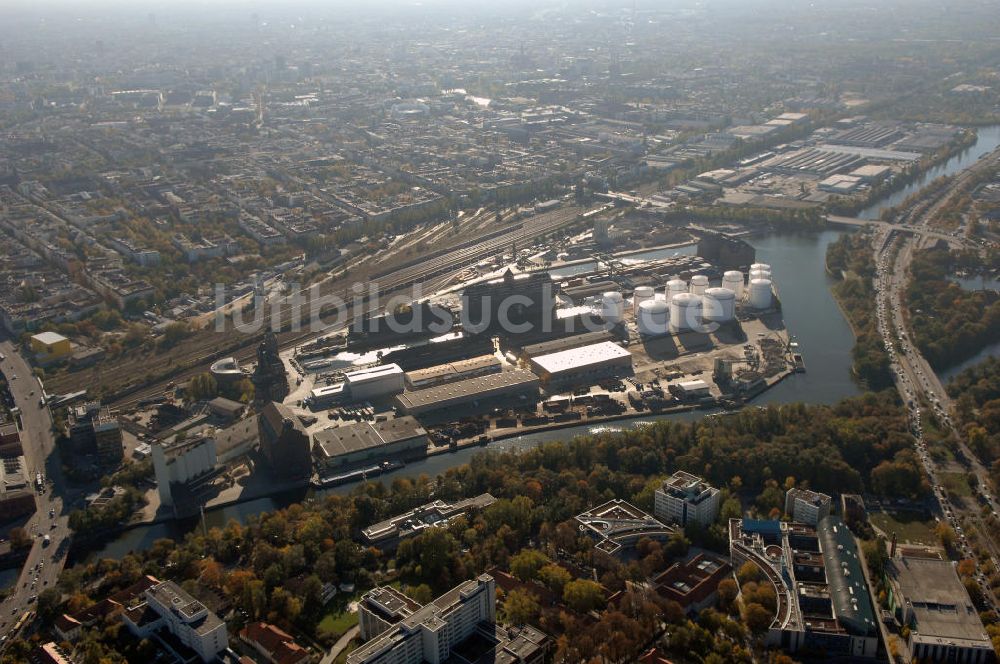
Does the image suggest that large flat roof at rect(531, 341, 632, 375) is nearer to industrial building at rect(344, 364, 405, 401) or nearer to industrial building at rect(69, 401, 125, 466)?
industrial building at rect(344, 364, 405, 401)

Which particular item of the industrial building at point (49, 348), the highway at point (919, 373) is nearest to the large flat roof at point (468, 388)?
the highway at point (919, 373)

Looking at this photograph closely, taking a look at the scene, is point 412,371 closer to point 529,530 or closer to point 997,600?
point 529,530

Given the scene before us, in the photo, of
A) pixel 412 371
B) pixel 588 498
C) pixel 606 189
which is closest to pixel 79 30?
pixel 606 189

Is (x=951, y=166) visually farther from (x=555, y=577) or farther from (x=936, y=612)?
(x=555, y=577)

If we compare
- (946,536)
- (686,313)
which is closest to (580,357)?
(686,313)

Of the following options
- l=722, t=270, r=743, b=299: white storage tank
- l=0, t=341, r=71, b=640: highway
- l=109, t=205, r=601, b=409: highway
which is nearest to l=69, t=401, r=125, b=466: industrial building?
l=0, t=341, r=71, b=640: highway

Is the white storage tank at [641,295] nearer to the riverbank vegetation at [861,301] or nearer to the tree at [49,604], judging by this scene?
the riverbank vegetation at [861,301]
